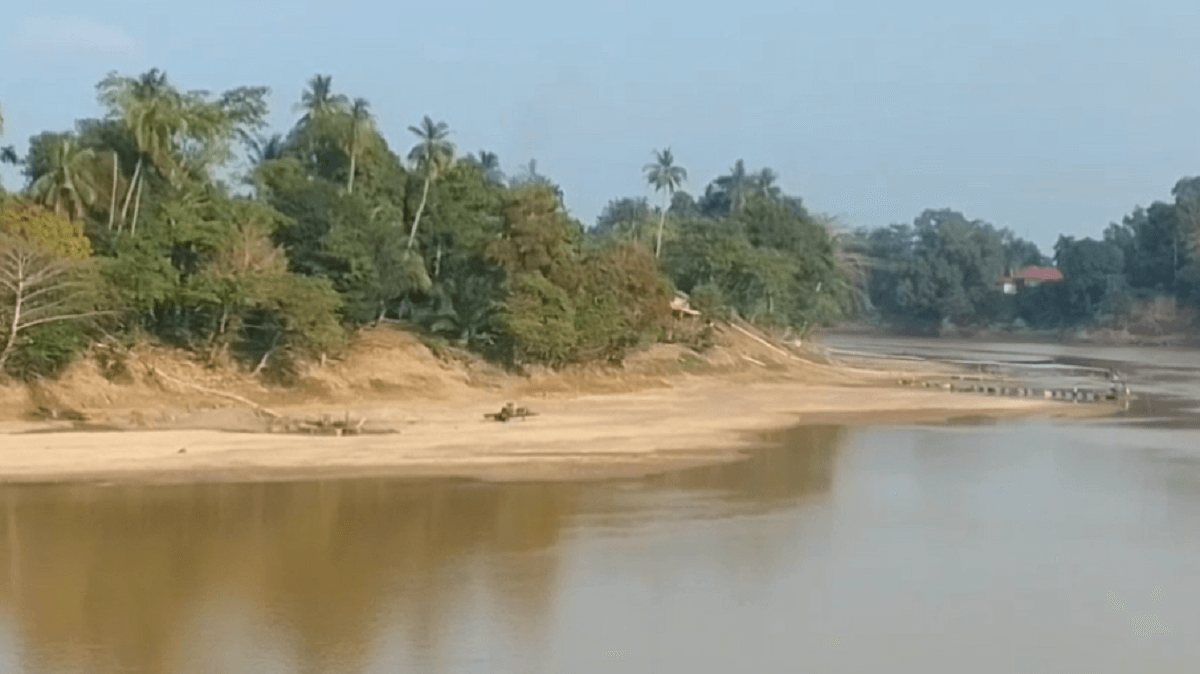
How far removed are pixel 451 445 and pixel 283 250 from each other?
13.8 meters

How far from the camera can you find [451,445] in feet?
116

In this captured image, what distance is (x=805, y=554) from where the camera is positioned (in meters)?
22.9

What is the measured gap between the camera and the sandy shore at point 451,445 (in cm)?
3052

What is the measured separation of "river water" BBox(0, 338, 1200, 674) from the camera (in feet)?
54.2

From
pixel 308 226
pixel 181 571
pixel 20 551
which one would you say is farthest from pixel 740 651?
pixel 308 226

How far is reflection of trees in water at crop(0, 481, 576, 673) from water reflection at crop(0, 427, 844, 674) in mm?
44

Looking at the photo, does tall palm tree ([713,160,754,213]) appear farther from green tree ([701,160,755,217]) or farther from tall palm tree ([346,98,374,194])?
tall palm tree ([346,98,374,194])

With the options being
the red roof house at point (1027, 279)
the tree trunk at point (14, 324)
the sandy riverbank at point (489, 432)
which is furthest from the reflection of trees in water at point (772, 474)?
the red roof house at point (1027, 279)

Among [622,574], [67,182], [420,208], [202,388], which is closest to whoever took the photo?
[622,574]

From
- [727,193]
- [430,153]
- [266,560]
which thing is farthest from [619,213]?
[266,560]

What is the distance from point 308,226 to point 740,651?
34302 mm

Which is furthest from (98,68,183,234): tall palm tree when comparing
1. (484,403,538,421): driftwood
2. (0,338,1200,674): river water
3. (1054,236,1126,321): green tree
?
(1054,236,1126,321): green tree

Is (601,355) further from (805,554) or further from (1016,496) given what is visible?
(805,554)

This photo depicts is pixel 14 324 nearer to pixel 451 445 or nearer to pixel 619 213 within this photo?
pixel 451 445
